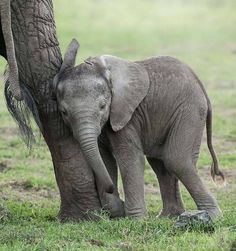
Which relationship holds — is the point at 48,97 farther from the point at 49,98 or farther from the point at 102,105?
the point at 102,105

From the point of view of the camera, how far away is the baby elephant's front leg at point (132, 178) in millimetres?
7812

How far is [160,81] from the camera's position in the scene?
8.05 meters

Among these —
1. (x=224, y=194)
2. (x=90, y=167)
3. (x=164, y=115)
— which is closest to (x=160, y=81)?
(x=164, y=115)

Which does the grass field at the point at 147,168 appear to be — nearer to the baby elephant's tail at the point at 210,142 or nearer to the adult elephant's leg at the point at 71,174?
the adult elephant's leg at the point at 71,174

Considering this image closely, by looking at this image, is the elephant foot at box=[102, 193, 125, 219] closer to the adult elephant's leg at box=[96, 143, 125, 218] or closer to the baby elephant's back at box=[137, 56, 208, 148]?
the adult elephant's leg at box=[96, 143, 125, 218]

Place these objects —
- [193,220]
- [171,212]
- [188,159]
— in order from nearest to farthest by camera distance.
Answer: [193,220]
[188,159]
[171,212]

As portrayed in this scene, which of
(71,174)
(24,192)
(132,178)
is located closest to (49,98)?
(71,174)

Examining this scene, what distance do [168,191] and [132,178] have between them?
0.77 m

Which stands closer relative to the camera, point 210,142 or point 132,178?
point 132,178

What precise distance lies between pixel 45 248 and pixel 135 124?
2.11 m

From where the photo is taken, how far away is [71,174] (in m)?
8.02

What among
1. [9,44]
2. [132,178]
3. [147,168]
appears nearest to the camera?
[9,44]

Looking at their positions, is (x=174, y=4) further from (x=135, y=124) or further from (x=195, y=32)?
(x=135, y=124)

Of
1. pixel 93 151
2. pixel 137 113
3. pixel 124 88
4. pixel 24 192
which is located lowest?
pixel 24 192
